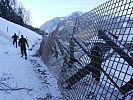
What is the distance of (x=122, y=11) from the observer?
3396 mm

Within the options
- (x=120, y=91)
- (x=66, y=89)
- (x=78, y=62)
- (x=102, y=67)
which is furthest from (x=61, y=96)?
(x=120, y=91)

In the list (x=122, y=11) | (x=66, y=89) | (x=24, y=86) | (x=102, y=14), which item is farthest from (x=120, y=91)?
(x=24, y=86)

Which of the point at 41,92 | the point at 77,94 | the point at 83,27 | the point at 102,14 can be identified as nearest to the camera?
the point at 102,14

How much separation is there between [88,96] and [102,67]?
553 mm

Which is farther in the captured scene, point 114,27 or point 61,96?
point 61,96

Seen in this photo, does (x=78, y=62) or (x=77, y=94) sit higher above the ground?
(x=78, y=62)

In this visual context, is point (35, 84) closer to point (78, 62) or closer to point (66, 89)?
point (66, 89)

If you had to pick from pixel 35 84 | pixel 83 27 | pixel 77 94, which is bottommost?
pixel 35 84

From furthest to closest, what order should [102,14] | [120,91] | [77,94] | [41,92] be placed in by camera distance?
1. [41,92]
2. [77,94]
3. [102,14]
4. [120,91]

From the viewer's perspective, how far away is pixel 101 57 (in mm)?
3957

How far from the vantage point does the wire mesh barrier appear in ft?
10.7

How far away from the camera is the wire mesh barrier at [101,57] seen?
326 centimetres

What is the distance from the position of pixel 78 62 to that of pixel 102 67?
1.39 metres

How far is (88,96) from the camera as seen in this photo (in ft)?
13.9
